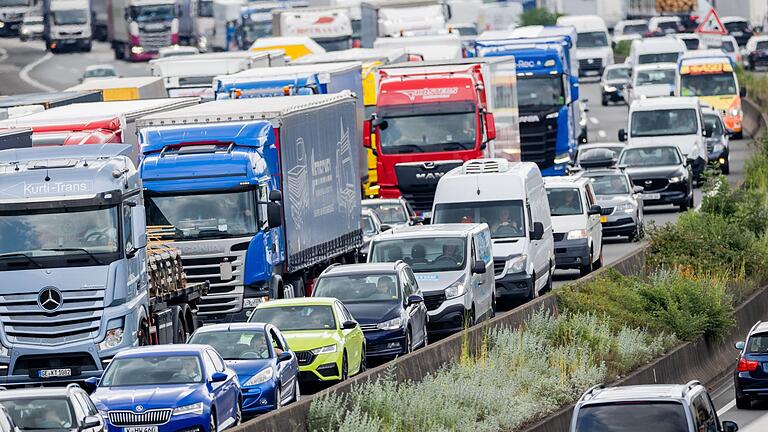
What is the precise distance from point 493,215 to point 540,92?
1686cm

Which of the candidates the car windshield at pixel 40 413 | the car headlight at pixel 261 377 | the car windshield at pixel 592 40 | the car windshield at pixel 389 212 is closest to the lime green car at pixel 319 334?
the car headlight at pixel 261 377

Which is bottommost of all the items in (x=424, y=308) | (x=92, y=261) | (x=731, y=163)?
(x=731, y=163)

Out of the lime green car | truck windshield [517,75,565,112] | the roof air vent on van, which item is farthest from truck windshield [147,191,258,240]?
truck windshield [517,75,565,112]

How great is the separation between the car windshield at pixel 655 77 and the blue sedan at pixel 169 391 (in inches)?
1959

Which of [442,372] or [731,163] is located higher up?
[442,372]

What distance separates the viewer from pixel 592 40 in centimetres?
8725

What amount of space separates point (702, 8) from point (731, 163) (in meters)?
49.3

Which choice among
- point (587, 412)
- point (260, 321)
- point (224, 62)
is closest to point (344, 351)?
point (260, 321)

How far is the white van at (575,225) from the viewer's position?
36062 mm

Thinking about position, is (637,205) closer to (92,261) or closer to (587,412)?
(92,261)

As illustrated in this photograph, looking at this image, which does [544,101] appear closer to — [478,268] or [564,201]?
[564,201]

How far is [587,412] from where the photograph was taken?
15.8 metres

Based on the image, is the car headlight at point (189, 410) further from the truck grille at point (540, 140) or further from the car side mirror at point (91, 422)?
the truck grille at point (540, 140)

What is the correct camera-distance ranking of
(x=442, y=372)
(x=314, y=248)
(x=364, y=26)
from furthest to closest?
(x=364, y=26) → (x=314, y=248) → (x=442, y=372)
